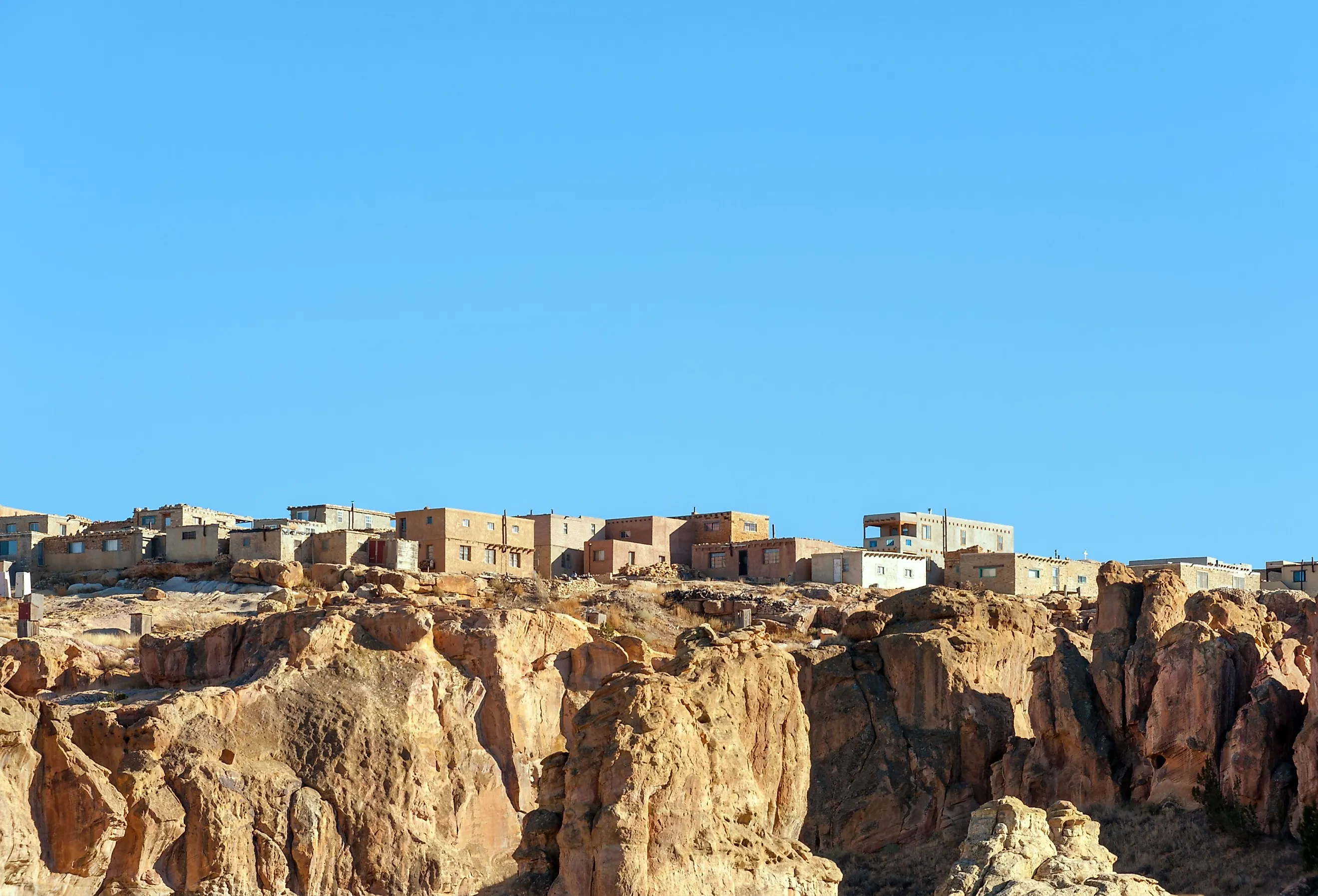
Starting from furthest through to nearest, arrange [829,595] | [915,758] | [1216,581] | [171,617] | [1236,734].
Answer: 1. [1216,581]
2. [829,595]
3. [171,617]
4. [915,758]
5. [1236,734]

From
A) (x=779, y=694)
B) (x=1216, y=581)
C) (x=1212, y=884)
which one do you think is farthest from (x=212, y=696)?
(x=1216, y=581)

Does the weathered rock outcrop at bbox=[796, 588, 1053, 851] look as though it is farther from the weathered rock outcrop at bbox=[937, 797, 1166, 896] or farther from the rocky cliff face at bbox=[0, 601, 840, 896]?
the weathered rock outcrop at bbox=[937, 797, 1166, 896]

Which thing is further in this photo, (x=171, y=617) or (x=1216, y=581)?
(x=1216, y=581)

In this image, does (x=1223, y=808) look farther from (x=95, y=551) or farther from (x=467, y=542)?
(x=95, y=551)

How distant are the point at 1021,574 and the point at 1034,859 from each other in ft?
158

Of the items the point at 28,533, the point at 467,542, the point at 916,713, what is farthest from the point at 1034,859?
the point at 28,533

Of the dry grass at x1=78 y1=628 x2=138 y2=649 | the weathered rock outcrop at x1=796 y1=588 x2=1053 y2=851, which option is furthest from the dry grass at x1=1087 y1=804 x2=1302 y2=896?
the dry grass at x1=78 y1=628 x2=138 y2=649

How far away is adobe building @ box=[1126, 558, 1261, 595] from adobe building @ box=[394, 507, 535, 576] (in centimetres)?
2294

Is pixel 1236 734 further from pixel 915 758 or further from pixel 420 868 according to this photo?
pixel 420 868

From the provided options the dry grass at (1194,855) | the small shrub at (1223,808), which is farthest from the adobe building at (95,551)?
the small shrub at (1223,808)

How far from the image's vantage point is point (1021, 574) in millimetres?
93875

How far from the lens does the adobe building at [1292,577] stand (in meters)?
98.7

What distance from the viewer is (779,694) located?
50.6 meters

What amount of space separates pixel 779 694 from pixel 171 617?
1076 inches
